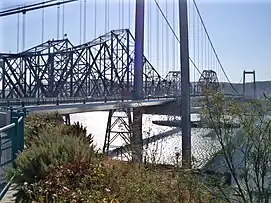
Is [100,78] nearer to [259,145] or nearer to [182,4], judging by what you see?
[182,4]

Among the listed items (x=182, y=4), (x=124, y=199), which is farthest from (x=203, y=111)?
(x=182, y=4)

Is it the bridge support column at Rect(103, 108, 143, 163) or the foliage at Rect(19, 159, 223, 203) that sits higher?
the foliage at Rect(19, 159, 223, 203)

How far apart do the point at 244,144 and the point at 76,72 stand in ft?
122

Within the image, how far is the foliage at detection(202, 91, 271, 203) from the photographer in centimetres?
443

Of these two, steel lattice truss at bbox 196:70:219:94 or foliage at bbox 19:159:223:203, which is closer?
foliage at bbox 19:159:223:203

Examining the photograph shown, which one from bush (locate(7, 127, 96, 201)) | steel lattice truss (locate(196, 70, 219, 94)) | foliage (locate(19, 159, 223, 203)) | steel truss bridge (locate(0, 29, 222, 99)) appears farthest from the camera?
steel truss bridge (locate(0, 29, 222, 99))

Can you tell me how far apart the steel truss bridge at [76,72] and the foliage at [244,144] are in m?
28.1

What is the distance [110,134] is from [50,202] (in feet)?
59.6

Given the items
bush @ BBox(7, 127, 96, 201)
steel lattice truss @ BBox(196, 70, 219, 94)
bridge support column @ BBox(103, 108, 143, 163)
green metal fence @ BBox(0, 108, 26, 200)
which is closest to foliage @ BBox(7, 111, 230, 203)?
bush @ BBox(7, 127, 96, 201)

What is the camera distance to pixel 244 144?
4746 millimetres

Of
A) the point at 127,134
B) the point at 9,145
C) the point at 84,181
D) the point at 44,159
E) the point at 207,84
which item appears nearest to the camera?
the point at 84,181

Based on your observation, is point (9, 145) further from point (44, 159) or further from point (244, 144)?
point (244, 144)

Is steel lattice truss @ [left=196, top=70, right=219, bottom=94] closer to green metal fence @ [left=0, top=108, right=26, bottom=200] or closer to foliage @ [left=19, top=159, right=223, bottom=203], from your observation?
foliage @ [left=19, top=159, right=223, bottom=203]

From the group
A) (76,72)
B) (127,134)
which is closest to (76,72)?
(76,72)
